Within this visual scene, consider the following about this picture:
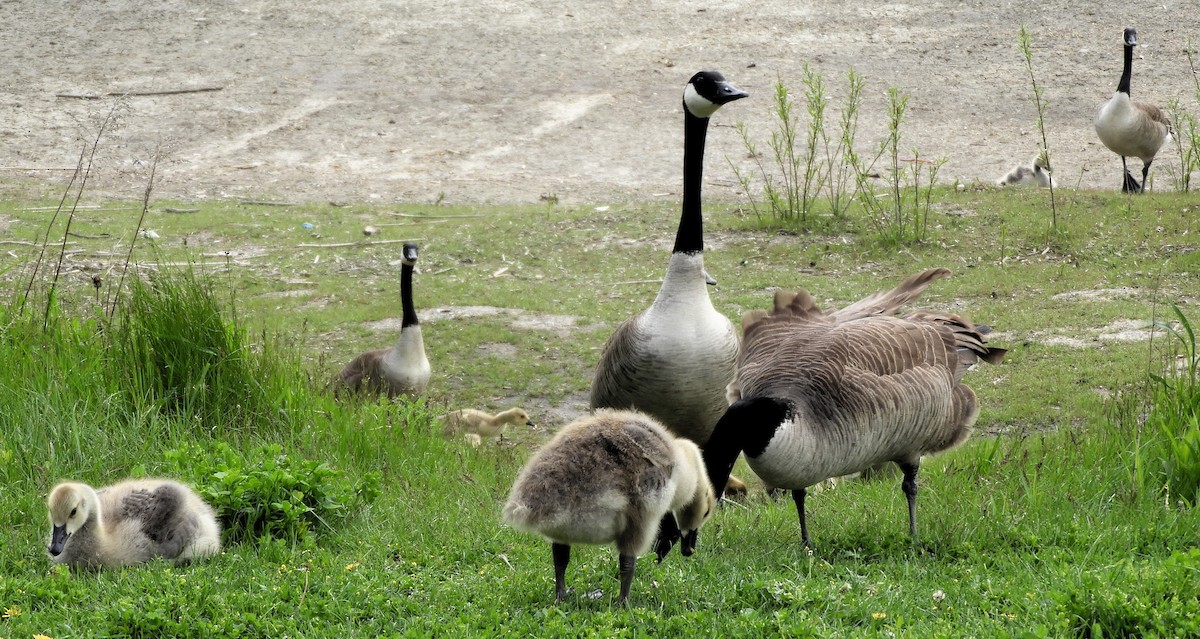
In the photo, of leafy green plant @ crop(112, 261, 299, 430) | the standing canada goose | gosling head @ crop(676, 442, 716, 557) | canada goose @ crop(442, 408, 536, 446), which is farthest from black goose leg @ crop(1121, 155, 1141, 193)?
leafy green plant @ crop(112, 261, 299, 430)

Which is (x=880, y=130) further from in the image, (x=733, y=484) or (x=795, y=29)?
(x=733, y=484)

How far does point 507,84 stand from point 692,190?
1071cm

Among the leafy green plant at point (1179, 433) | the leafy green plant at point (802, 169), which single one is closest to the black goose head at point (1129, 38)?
the leafy green plant at point (802, 169)

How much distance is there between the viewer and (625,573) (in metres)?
4.53

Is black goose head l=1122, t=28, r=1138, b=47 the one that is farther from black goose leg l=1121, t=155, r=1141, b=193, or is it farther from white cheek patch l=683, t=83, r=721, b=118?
white cheek patch l=683, t=83, r=721, b=118

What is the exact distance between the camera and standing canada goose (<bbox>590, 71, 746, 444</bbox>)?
6680 millimetres

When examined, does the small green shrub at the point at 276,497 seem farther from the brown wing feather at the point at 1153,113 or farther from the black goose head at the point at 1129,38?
the black goose head at the point at 1129,38

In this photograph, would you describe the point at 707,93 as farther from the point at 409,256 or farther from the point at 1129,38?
the point at 1129,38

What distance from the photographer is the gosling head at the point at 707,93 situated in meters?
6.82

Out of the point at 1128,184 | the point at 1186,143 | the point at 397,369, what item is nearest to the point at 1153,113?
the point at 1128,184

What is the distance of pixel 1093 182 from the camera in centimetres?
1412

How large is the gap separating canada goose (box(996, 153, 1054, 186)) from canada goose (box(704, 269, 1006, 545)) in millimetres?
7536

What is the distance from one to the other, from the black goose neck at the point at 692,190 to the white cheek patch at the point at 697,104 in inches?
2.5

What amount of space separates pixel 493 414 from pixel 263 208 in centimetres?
562
